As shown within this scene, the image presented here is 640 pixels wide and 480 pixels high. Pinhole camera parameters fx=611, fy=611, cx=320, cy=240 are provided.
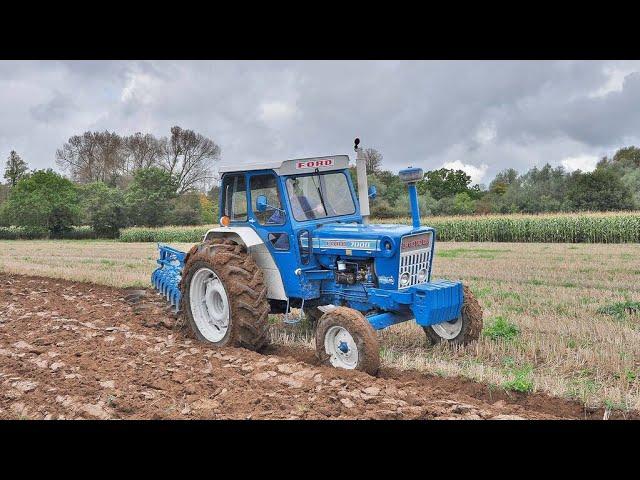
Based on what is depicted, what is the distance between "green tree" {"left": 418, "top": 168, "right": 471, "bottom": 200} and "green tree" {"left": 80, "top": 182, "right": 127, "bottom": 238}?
25066 mm

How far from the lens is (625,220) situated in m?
30.1

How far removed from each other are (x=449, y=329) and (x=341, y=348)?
73.3 inches

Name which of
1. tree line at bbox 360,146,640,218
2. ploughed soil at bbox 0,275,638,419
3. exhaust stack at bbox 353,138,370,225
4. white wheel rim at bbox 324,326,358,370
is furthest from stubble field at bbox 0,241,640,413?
tree line at bbox 360,146,640,218

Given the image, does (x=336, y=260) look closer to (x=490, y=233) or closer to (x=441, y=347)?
(x=441, y=347)

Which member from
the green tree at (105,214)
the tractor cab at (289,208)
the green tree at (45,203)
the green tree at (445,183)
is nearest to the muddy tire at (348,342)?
the tractor cab at (289,208)

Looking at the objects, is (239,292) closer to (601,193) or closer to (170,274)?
(170,274)

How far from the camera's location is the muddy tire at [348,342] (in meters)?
6.73

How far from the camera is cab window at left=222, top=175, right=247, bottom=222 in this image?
8875 millimetres

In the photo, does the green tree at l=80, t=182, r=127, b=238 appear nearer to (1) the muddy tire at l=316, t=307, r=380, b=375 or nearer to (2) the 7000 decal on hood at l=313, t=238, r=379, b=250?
(2) the 7000 decal on hood at l=313, t=238, r=379, b=250

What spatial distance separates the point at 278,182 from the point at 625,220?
88.0 ft

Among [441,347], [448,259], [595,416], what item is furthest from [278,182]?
[448,259]

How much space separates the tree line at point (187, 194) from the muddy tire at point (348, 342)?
2870cm

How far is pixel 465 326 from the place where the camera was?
26.1ft

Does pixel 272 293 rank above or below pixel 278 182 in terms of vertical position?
below
